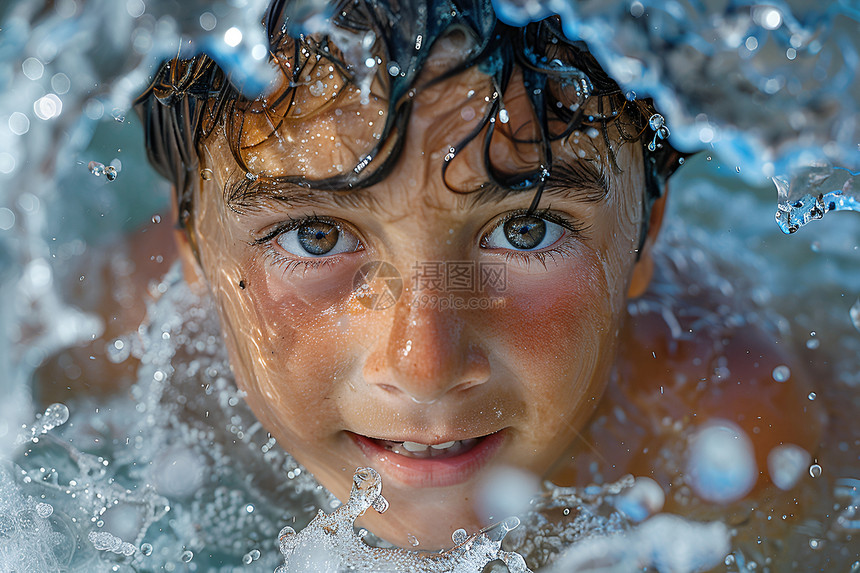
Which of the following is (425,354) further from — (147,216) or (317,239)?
(147,216)

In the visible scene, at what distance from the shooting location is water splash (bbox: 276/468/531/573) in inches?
46.3

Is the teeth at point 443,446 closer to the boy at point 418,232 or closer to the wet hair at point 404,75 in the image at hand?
the boy at point 418,232

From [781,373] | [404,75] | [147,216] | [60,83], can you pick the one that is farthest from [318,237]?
[147,216]

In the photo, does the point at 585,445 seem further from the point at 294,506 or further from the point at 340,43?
the point at 340,43

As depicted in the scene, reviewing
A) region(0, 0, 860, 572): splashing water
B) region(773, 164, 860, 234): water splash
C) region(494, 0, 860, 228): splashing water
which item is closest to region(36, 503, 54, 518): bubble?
region(0, 0, 860, 572): splashing water

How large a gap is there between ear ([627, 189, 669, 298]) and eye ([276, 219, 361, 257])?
486 mm

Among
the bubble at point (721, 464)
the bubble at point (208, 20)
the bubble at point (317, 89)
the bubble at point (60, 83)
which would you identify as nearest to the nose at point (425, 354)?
the bubble at point (317, 89)

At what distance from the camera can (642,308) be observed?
1.56 metres

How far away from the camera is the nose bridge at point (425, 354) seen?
92 cm

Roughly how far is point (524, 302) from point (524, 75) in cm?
27

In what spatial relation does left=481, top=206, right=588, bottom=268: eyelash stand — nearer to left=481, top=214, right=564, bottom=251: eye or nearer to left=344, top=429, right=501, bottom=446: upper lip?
left=481, top=214, right=564, bottom=251: eye

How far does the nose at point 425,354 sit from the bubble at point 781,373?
2.67ft

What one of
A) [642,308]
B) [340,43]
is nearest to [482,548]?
[642,308]

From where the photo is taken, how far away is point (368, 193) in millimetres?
911
